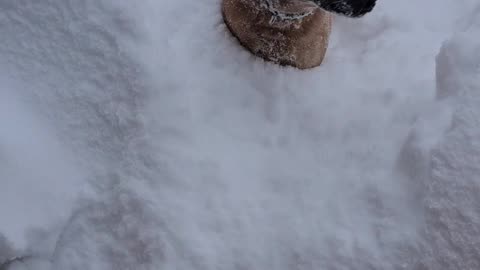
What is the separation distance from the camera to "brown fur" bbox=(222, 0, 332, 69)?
1308mm

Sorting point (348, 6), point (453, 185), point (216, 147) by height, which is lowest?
point (216, 147)

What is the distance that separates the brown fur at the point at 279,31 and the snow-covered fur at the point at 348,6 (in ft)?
0.60

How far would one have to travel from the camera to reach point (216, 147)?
1293 mm

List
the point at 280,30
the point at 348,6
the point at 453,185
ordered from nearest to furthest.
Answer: the point at 348,6, the point at 453,185, the point at 280,30

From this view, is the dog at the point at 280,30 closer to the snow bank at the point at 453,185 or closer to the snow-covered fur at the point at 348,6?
the snow-covered fur at the point at 348,6

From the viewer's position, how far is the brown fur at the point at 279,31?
1.31m

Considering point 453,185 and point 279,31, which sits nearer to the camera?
point 453,185

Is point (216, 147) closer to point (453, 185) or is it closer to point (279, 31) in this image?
point (279, 31)

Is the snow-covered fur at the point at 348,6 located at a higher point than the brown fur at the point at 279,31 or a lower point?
higher

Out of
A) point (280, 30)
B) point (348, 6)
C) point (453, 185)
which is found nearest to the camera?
point (348, 6)

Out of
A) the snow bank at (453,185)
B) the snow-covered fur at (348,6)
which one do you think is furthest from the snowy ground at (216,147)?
the snow-covered fur at (348,6)

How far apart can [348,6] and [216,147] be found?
44 centimetres

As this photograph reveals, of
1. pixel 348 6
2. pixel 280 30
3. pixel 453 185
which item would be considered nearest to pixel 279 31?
pixel 280 30

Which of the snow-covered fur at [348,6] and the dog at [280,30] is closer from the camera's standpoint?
the snow-covered fur at [348,6]
